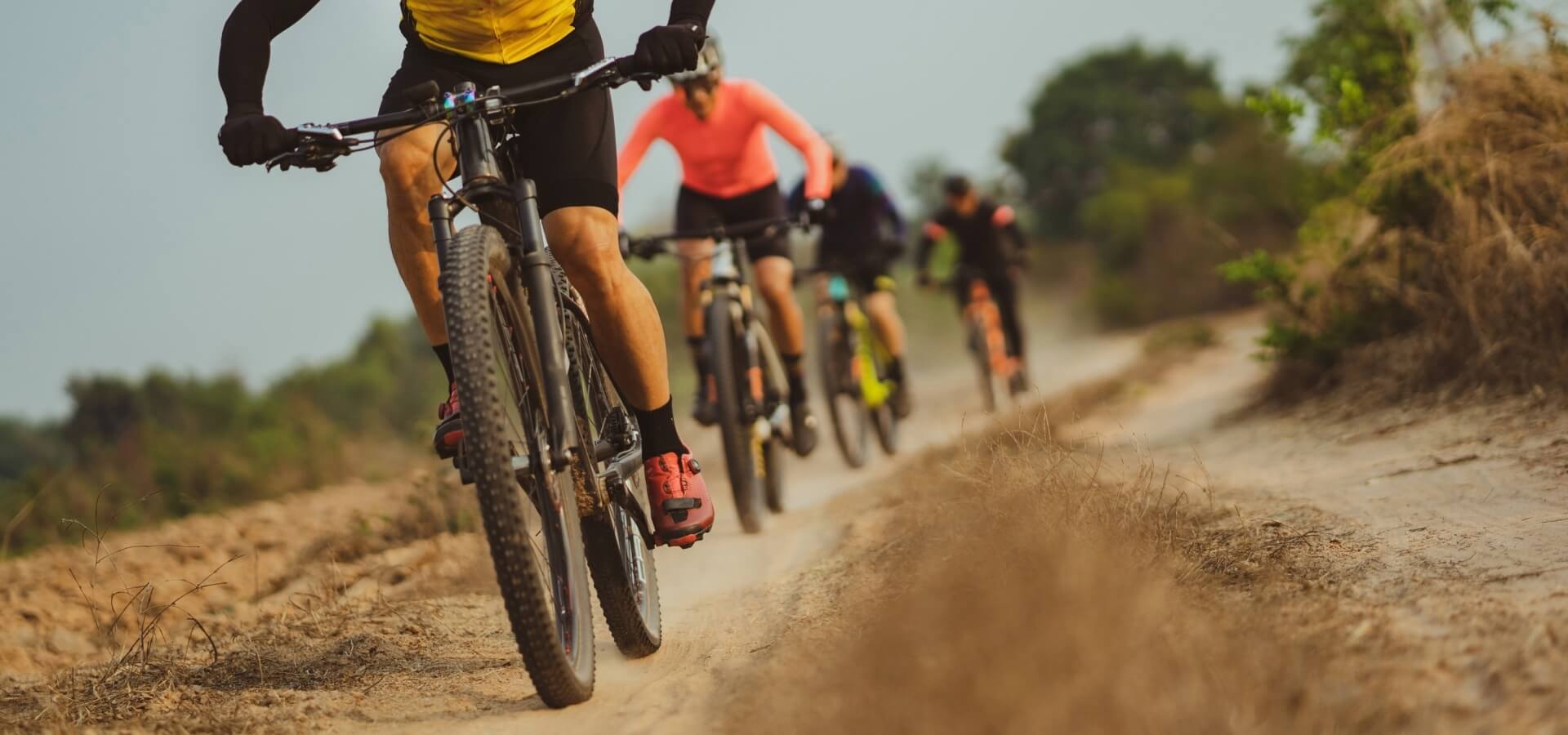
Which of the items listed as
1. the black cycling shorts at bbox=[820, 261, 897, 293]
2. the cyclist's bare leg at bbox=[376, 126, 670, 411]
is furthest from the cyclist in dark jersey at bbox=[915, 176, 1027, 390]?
the cyclist's bare leg at bbox=[376, 126, 670, 411]

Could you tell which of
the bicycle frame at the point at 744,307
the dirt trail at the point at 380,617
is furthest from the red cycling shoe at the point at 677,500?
the bicycle frame at the point at 744,307

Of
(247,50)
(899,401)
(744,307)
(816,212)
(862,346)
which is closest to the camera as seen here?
(247,50)

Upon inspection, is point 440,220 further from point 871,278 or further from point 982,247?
point 982,247

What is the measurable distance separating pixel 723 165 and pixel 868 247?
240 cm

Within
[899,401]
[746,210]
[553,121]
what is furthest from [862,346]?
[553,121]

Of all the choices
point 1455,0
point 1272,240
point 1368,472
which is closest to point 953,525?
point 1368,472

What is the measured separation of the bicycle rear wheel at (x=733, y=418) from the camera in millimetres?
5996

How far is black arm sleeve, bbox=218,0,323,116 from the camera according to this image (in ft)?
9.55

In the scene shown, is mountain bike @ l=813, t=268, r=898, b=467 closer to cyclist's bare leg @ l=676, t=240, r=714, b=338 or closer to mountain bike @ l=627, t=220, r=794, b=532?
mountain bike @ l=627, t=220, r=794, b=532

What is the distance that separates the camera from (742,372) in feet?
20.9

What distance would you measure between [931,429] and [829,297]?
360 cm

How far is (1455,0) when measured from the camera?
632 cm

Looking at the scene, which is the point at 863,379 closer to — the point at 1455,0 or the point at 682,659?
the point at 1455,0

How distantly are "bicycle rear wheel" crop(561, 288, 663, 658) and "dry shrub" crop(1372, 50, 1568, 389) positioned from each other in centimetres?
369
